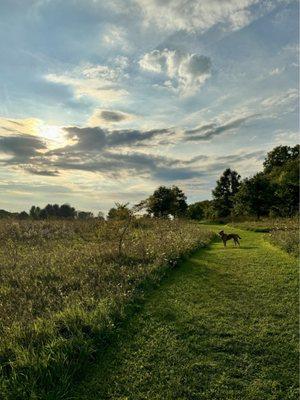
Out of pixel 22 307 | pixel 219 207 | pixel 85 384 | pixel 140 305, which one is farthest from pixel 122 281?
pixel 219 207

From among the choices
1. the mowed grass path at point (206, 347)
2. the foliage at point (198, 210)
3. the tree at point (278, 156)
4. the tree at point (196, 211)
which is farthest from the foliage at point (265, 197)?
the mowed grass path at point (206, 347)

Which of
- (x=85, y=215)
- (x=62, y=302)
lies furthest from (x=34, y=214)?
(x=62, y=302)

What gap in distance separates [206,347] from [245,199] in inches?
1939

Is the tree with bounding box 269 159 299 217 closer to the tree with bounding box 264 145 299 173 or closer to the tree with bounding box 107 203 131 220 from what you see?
the tree with bounding box 264 145 299 173

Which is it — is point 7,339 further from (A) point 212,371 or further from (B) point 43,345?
(A) point 212,371

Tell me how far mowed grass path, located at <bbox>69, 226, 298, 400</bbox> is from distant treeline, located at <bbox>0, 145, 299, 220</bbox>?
637 cm

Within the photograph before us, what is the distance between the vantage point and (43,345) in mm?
6449

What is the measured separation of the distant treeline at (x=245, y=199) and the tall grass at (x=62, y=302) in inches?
115

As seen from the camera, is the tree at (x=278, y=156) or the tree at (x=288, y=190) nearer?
the tree at (x=288, y=190)

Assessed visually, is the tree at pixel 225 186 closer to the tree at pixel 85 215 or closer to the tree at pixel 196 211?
the tree at pixel 196 211

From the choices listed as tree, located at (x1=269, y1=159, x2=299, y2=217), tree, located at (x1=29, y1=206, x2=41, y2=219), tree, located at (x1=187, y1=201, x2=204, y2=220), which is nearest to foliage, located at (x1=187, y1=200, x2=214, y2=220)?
tree, located at (x1=187, y1=201, x2=204, y2=220)

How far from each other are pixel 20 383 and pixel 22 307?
11.1 ft

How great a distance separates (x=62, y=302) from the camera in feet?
28.8

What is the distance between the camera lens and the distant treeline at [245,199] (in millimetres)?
31788
